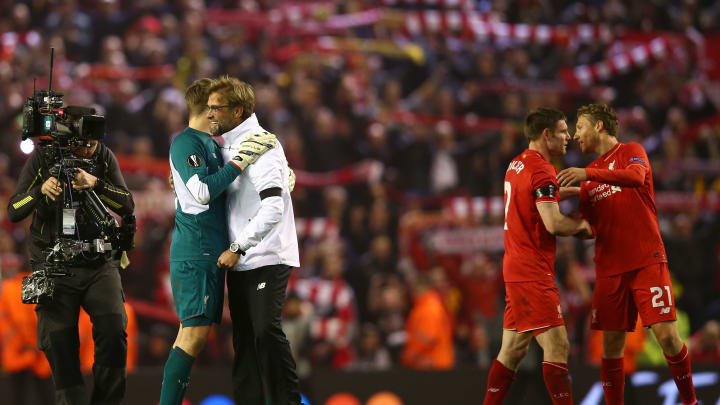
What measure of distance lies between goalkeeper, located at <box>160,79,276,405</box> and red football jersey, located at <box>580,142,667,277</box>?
244cm

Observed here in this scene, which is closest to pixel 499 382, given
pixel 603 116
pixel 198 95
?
pixel 603 116

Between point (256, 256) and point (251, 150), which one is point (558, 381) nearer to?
point (256, 256)

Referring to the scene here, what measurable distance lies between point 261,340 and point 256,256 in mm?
531

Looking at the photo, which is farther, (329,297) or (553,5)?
(553,5)

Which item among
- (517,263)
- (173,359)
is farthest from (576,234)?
(173,359)

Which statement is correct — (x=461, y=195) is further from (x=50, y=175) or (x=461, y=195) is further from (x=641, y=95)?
(x=50, y=175)

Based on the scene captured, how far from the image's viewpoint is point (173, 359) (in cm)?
541

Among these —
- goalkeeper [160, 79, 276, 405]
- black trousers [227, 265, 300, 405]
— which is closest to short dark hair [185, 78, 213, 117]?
goalkeeper [160, 79, 276, 405]

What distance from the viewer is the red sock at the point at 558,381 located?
5.66 metres

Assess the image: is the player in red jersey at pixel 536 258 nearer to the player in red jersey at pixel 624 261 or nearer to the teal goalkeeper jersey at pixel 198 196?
the player in red jersey at pixel 624 261

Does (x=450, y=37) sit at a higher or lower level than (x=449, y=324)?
higher

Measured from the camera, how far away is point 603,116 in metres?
6.27

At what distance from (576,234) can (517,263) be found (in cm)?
48

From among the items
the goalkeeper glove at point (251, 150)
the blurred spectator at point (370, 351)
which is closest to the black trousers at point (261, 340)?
the goalkeeper glove at point (251, 150)
